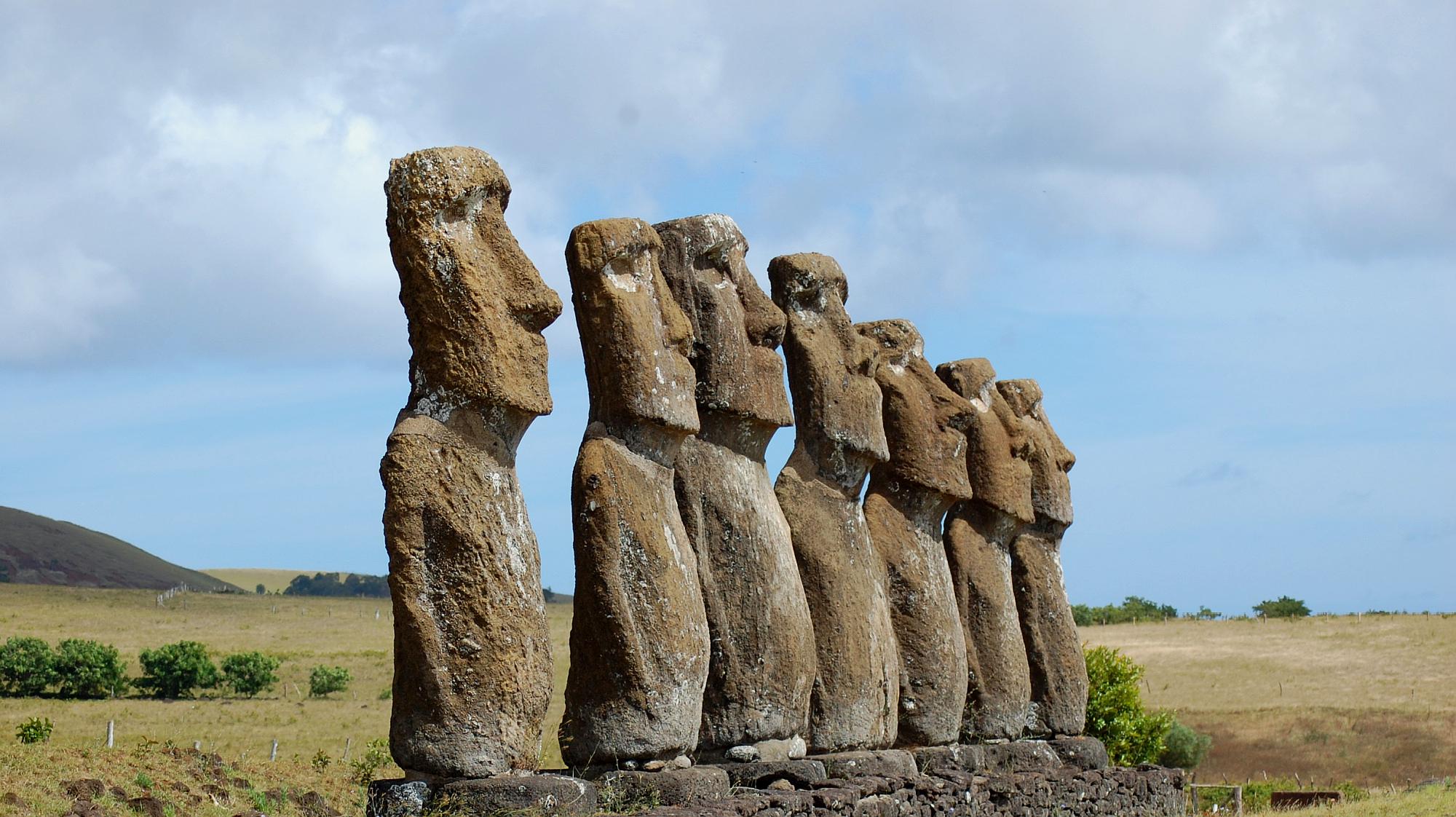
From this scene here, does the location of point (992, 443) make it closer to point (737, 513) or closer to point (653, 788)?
point (737, 513)

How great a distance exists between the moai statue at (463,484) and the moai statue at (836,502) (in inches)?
133

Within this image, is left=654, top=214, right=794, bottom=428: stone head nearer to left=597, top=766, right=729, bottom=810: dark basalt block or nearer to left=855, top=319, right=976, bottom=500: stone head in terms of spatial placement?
left=855, top=319, right=976, bottom=500: stone head

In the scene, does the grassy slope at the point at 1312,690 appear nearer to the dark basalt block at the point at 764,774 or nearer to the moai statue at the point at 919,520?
the moai statue at the point at 919,520

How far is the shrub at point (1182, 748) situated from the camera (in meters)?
31.0

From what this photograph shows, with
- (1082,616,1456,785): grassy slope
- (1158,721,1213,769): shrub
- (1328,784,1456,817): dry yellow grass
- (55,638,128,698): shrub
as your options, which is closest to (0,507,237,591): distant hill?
(55,638,128,698): shrub

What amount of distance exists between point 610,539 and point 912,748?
4581 millimetres

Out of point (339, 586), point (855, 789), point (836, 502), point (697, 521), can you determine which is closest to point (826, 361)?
point (836, 502)

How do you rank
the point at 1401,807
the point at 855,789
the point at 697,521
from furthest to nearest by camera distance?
1. the point at 1401,807
2. the point at 697,521
3. the point at 855,789

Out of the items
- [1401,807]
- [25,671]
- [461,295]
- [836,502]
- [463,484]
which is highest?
[461,295]

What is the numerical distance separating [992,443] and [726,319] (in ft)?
16.1

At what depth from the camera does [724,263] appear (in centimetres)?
1188

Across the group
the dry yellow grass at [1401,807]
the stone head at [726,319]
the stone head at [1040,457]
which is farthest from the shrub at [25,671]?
the stone head at [726,319]

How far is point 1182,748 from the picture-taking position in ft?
102

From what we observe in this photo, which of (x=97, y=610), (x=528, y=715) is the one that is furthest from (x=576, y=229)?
(x=97, y=610)
